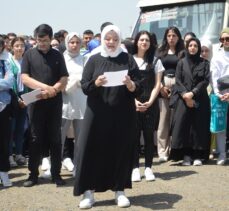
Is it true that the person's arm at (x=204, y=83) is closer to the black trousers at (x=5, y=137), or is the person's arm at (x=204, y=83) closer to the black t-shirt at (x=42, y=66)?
the black t-shirt at (x=42, y=66)

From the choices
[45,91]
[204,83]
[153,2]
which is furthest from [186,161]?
[153,2]

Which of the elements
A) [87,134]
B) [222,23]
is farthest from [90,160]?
[222,23]

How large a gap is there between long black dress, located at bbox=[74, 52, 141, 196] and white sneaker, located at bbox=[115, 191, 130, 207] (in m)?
0.08

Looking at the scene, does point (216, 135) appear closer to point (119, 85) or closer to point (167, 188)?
point (167, 188)

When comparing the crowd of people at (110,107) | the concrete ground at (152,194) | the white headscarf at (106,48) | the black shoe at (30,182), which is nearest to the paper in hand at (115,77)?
the crowd of people at (110,107)

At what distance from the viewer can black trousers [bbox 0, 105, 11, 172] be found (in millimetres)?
7230

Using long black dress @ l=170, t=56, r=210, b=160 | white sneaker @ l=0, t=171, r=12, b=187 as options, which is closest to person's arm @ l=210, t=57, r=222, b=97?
long black dress @ l=170, t=56, r=210, b=160

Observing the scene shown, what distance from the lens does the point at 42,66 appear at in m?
7.01

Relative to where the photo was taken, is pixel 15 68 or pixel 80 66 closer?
pixel 80 66

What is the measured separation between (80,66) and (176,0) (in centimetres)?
455

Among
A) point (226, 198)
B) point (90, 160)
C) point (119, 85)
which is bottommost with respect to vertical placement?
point (226, 198)

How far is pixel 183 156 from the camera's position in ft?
28.2

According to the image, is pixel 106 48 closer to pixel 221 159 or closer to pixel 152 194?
pixel 152 194

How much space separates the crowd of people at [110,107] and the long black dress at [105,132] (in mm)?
11
